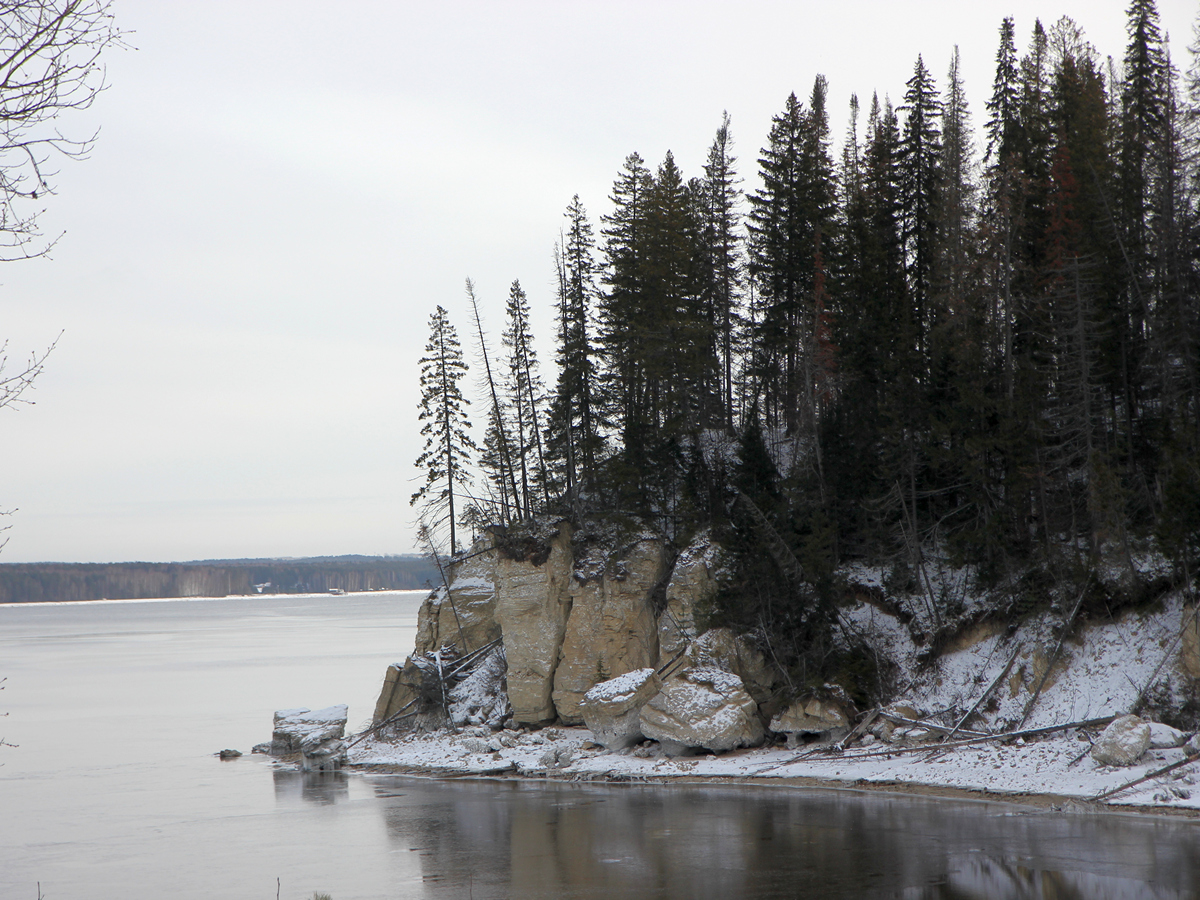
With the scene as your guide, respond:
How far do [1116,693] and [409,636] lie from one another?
354ft

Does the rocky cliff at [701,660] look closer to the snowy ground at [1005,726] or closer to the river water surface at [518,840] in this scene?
the snowy ground at [1005,726]

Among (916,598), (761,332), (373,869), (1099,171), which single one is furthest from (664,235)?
(373,869)

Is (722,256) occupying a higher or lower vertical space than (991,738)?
higher

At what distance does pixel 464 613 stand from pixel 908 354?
2283 centimetres

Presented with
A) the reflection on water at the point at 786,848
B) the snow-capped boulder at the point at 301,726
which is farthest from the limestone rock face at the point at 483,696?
the reflection on water at the point at 786,848

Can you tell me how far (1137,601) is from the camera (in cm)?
2666

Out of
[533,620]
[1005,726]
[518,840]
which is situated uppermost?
[533,620]

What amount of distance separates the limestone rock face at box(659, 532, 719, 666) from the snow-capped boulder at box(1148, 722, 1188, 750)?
14856 mm

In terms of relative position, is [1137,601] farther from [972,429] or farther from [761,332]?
[761,332]

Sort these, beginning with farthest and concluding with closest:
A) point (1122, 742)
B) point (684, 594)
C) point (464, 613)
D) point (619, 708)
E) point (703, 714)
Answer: point (464, 613) → point (684, 594) → point (619, 708) → point (703, 714) → point (1122, 742)

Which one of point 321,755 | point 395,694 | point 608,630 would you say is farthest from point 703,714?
point 395,694

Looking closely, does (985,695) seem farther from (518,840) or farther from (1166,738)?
(518,840)

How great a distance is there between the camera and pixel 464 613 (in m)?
43.9

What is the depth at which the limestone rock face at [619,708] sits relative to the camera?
32.2 meters
